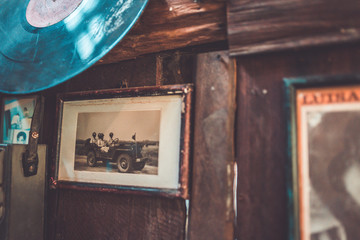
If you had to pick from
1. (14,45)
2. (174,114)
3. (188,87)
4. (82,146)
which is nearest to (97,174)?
(82,146)

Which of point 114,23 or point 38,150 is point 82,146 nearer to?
point 38,150

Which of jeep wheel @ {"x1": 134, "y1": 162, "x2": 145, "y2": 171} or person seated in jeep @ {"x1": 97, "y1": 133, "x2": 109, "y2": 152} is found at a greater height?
person seated in jeep @ {"x1": 97, "y1": 133, "x2": 109, "y2": 152}

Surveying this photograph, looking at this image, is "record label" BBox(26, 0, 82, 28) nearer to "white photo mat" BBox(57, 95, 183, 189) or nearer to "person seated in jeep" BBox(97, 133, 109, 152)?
"white photo mat" BBox(57, 95, 183, 189)

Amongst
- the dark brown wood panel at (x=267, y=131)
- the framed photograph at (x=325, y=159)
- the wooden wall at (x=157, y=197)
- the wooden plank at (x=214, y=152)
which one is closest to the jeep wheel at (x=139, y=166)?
the wooden wall at (x=157, y=197)

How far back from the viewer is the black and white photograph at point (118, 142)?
34.9 inches

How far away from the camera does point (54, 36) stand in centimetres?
87

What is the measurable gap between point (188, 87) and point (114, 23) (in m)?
0.33

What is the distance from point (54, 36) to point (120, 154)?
0.52 m

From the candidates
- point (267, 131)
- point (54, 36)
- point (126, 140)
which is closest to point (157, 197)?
point (126, 140)

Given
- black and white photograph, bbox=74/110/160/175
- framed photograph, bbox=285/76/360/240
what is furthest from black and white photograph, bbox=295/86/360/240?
black and white photograph, bbox=74/110/160/175

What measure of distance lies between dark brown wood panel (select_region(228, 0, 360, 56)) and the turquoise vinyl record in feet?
1.09

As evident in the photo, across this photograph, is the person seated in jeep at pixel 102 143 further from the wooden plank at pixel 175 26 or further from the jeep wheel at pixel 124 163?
the wooden plank at pixel 175 26

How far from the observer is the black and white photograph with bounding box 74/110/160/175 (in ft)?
2.90

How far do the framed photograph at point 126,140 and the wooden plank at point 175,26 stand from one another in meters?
0.19
